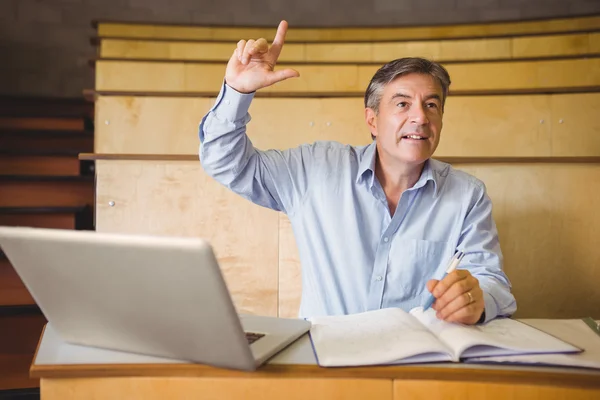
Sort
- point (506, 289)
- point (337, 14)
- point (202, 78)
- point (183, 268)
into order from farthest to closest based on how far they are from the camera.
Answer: point (337, 14) < point (202, 78) < point (506, 289) < point (183, 268)

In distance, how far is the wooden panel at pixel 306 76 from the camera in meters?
1.12

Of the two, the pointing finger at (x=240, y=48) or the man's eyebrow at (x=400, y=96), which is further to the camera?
the man's eyebrow at (x=400, y=96)

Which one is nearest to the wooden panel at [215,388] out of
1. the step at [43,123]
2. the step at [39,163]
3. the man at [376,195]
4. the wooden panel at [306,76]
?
the man at [376,195]

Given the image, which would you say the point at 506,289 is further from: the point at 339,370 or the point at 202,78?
the point at 202,78

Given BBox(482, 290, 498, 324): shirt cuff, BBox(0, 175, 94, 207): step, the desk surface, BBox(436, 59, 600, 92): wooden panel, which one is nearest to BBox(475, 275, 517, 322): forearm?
BBox(482, 290, 498, 324): shirt cuff

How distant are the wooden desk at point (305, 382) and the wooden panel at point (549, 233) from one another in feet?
1.65

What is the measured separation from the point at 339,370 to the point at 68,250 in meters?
0.16

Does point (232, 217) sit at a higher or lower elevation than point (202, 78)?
lower

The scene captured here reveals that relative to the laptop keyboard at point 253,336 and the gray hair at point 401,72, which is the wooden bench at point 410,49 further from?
the laptop keyboard at point 253,336

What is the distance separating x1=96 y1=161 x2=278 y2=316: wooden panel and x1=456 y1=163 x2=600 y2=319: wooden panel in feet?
1.11

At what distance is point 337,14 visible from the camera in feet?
6.50

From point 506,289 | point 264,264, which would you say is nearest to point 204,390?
point 506,289

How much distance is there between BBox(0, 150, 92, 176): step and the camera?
1.30 m

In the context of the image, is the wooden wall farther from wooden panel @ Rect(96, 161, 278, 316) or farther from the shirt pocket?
the shirt pocket
